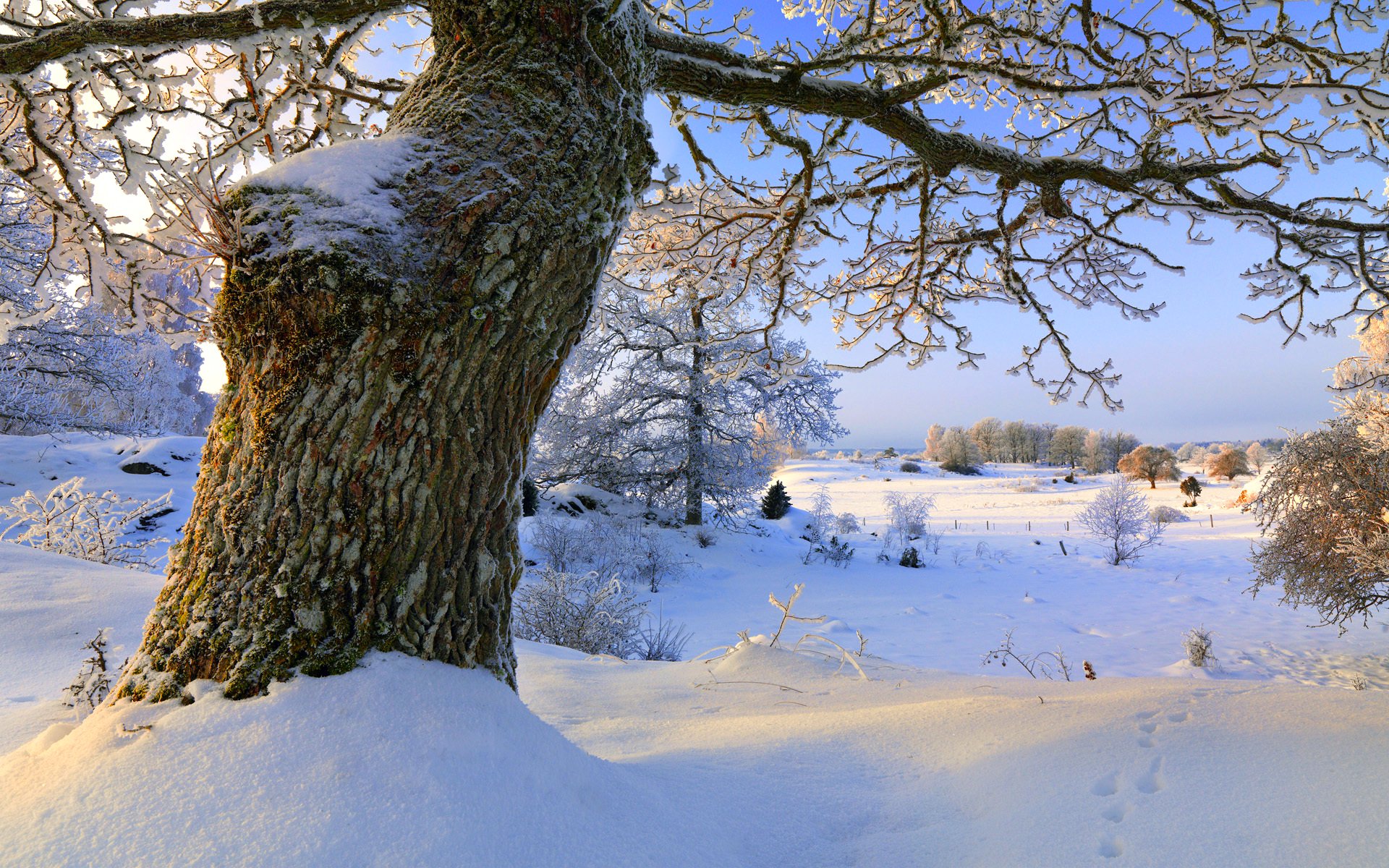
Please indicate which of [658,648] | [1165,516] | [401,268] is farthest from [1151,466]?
[401,268]

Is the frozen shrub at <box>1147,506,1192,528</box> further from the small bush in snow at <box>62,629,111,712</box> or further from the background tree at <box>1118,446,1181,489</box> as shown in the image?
the small bush in snow at <box>62,629,111,712</box>

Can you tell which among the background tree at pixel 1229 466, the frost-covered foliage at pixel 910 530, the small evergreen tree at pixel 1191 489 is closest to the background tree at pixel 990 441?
the background tree at pixel 1229 466

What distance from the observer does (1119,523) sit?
14195 millimetres

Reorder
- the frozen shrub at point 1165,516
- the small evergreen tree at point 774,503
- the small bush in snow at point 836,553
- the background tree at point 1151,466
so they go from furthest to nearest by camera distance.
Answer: the background tree at point 1151,466, the frozen shrub at point 1165,516, the small evergreen tree at point 774,503, the small bush in snow at point 836,553

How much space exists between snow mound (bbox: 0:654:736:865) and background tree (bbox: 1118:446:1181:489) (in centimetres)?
3387

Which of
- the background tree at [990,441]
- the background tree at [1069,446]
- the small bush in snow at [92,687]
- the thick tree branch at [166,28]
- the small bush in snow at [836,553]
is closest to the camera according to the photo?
the small bush in snow at [92,687]

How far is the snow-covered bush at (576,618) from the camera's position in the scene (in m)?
5.68

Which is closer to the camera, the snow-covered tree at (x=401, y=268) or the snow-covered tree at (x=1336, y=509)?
the snow-covered tree at (x=401, y=268)

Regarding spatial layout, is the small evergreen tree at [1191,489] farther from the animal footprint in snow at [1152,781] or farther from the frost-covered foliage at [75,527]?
the frost-covered foliage at [75,527]

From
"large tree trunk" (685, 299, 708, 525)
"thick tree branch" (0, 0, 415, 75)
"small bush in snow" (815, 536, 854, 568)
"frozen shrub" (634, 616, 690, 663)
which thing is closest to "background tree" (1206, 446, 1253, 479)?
"small bush in snow" (815, 536, 854, 568)

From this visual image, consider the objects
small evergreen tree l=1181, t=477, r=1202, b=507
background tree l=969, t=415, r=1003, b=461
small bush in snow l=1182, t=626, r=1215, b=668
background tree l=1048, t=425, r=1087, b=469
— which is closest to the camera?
small bush in snow l=1182, t=626, r=1215, b=668

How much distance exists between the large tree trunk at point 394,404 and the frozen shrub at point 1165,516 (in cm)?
2120

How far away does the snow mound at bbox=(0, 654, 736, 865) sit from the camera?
965 millimetres

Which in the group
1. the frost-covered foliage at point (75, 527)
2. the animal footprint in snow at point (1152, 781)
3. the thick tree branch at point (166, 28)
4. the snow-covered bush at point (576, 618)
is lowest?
A: the snow-covered bush at point (576, 618)
